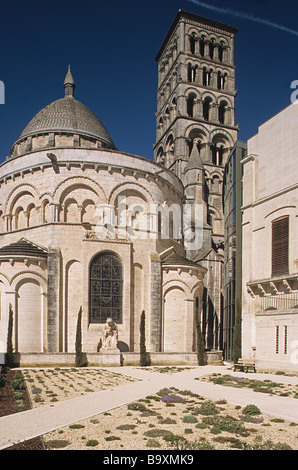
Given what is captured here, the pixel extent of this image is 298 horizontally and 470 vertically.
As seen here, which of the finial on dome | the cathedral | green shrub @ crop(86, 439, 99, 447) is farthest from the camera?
the finial on dome

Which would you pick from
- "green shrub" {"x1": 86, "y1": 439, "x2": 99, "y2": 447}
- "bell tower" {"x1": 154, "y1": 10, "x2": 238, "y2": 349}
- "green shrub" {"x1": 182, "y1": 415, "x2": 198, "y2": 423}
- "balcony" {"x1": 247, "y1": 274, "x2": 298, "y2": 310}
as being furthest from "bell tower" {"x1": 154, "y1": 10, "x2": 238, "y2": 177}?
"green shrub" {"x1": 86, "y1": 439, "x2": 99, "y2": 447}

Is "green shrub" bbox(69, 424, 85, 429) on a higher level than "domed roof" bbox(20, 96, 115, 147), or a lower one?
lower

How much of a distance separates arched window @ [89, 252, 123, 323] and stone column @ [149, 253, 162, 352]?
230cm

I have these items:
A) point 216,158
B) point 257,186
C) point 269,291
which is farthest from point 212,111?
point 269,291

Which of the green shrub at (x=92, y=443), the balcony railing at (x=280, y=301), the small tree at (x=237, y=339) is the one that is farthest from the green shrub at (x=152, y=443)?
the small tree at (x=237, y=339)

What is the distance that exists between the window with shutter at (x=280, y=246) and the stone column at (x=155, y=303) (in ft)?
29.6

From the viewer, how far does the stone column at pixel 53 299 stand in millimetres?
28891

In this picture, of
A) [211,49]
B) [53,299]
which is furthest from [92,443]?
[211,49]

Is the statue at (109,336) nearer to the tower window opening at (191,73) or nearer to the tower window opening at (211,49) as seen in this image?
the tower window opening at (191,73)

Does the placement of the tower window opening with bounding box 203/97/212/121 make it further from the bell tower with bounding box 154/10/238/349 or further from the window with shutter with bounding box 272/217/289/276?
the window with shutter with bounding box 272/217/289/276

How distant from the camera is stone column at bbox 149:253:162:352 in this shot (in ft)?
102

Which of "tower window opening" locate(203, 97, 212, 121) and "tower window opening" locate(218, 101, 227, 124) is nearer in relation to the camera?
"tower window opening" locate(203, 97, 212, 121)

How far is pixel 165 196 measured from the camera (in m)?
36.1

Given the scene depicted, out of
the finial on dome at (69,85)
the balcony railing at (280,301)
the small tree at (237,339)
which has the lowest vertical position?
the small tree at (237,339)
